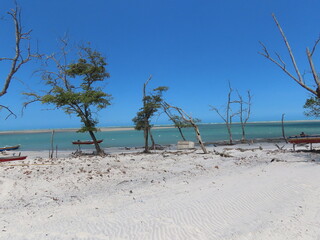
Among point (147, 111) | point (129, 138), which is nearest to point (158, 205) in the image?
point (147, 111)

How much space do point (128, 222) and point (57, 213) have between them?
1.83 meters

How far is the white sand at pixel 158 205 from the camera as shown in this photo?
3797mm

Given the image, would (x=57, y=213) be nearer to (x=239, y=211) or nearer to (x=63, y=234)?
(x=63, y=234)

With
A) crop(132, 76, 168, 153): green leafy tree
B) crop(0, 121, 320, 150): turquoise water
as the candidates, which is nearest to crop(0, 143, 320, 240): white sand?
crop(132, 76, 168, 153): green leafy tree

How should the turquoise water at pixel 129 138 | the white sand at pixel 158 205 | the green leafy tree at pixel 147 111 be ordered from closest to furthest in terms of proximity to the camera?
the white sand at pixel 158 205, the green leafy tree at pixel 147 111, the turquoise water at pixel 129 138

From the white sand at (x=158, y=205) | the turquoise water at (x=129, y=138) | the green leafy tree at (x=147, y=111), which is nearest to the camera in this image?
the white sand at (x=158, y=205)

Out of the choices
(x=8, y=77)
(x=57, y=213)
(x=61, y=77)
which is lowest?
(x=57, y=213)

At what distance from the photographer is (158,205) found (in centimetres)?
512

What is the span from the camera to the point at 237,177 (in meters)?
7.74

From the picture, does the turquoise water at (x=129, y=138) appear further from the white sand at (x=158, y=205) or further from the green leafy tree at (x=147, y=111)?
the white sand at (x=158, y=205)

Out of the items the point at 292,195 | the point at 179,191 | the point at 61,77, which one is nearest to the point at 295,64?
the point at 292,195

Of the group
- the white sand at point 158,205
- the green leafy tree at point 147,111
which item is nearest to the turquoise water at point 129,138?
the green leafy tree at point 147,111

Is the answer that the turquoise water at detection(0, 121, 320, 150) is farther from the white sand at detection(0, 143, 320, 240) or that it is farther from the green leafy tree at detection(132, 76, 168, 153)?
the white sand at detection(0, 143, 320, 240)

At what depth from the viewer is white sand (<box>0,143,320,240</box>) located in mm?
3797
